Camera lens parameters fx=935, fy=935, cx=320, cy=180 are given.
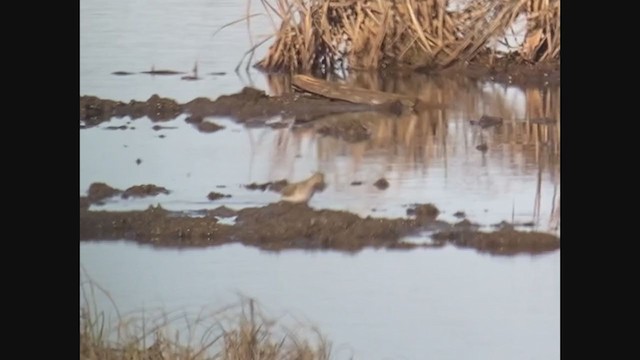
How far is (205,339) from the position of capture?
8.45ft

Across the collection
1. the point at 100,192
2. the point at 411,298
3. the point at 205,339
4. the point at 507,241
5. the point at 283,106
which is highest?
the point at 283,106

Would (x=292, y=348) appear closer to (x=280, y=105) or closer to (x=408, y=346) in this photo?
(x=408, y=346)

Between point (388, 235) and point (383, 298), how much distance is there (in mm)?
172

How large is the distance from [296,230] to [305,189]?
0.11 m

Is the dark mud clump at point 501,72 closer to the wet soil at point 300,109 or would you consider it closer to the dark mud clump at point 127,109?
the wet soil at point 300,109

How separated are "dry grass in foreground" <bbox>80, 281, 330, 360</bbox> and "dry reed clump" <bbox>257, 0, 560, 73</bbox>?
0.71 meters

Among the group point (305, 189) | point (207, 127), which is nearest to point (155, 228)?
point (207, 127)

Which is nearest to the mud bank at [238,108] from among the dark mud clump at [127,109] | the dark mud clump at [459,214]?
the dark mud clump at [127,109]

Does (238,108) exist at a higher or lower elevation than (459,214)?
higher

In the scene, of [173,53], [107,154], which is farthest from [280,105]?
[107,154]

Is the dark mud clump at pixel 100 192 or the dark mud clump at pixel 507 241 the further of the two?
the dark mud clump at pixel 100 192

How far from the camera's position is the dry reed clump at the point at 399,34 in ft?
8.41

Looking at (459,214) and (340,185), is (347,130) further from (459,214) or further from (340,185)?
(459,214)

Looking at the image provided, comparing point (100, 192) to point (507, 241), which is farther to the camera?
point (100, 192)
